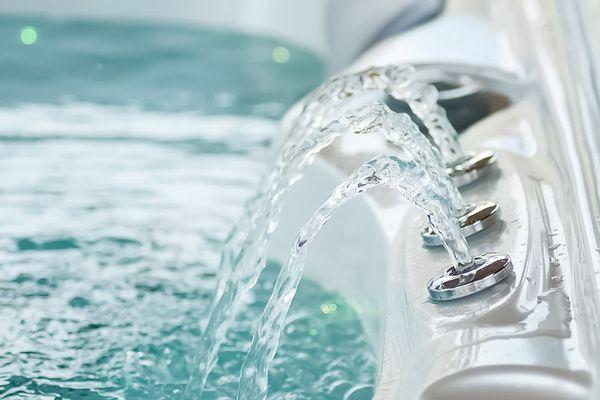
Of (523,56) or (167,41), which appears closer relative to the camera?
(523,56)

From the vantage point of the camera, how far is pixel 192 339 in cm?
120

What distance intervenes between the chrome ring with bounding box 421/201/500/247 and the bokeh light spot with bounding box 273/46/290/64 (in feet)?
6.11

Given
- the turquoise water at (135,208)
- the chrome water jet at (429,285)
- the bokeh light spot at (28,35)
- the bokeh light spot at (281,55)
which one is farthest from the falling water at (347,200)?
the bokeh light spot at (28,35)

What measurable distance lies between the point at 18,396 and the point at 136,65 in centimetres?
168

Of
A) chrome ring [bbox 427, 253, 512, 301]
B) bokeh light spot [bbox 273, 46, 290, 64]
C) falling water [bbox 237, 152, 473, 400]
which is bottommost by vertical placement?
Answer: chrome ring [bbox 427, 253, 512, 301]

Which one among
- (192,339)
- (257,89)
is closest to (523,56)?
(192,339)

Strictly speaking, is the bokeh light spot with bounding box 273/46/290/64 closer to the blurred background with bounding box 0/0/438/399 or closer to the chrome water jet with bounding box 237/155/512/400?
the blurred background with bounding box 0/0/438/399

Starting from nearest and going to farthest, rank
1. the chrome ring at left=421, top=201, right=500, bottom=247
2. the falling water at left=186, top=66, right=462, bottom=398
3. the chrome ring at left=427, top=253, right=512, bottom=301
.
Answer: the chrome ring at left=427, top=253, right=512, bottom=301 < the chrome ring at left=421, top=201, right=500, bottom=247 < the falling water at left=186, top=66, right=462, bottom=398

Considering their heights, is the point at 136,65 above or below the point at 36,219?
above

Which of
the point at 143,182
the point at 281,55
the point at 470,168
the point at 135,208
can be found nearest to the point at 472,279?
the point at 470,168

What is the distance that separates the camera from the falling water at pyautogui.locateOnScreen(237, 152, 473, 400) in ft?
2.84

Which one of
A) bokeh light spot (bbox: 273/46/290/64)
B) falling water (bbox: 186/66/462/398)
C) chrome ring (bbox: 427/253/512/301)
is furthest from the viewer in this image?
bokeh light spot (bbox: 273/46/290/64)

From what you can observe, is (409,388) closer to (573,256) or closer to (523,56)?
(573,256)

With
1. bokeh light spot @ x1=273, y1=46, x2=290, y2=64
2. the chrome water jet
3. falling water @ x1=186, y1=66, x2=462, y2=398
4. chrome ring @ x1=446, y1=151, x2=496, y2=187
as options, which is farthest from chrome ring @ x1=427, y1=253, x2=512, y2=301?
bokeh light spot @ x1=273, y1=46, x2=290, y2=64
